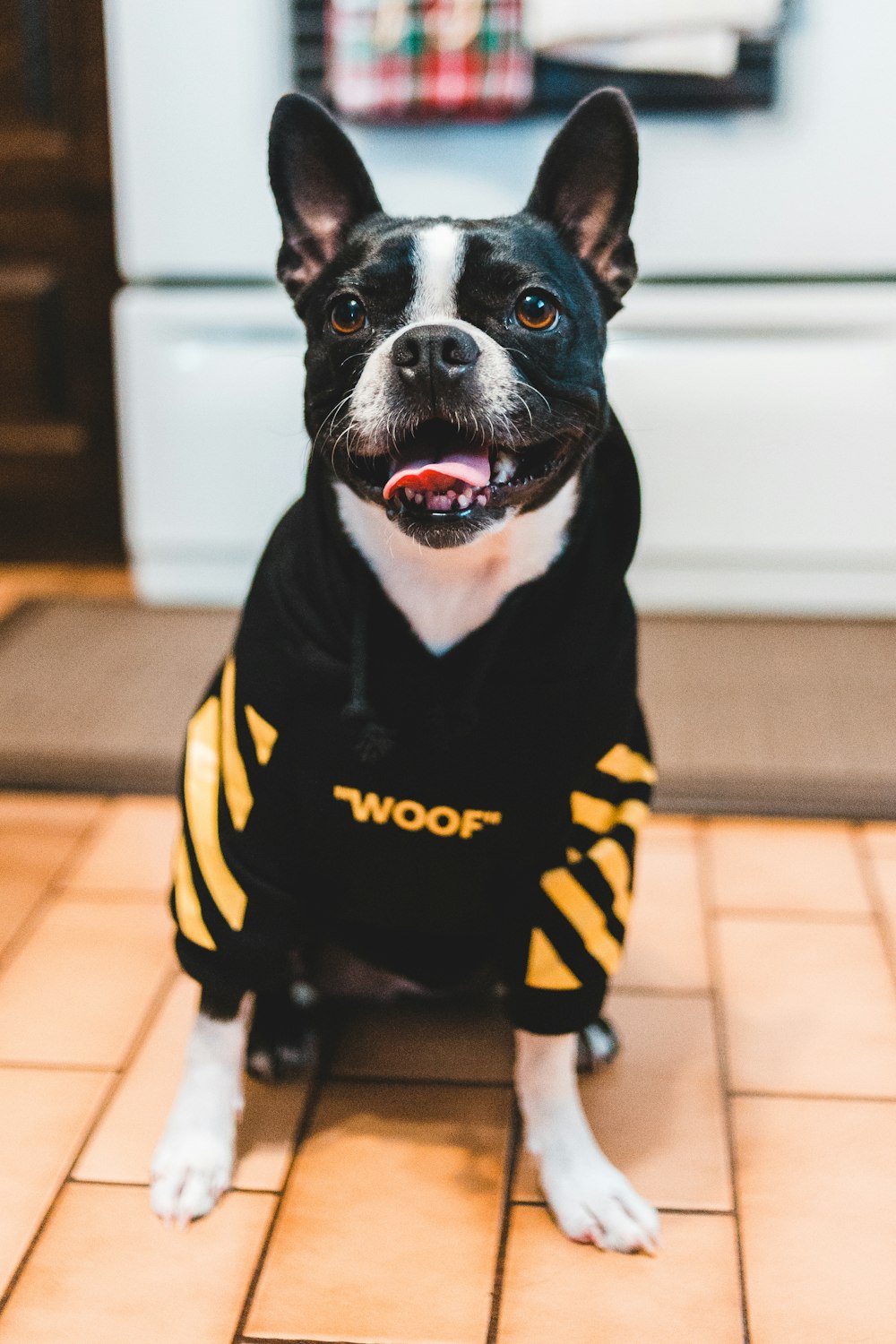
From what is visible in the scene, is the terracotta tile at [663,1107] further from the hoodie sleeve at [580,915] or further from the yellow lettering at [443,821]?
the yellow lettering at [443,821]

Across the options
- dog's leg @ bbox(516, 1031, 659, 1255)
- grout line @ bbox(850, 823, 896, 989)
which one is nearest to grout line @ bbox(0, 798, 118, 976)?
dog's leg @ bbox(516, 1031, 659, 1255)

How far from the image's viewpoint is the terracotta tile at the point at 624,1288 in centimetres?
100

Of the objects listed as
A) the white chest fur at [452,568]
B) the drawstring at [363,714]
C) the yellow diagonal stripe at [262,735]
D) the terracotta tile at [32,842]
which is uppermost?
the white chest fur at [452,568]

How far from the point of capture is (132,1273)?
1.05 metres

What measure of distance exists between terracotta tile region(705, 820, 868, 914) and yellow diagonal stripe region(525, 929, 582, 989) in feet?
1.80

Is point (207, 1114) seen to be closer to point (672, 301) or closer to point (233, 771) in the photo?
point (233, 771)

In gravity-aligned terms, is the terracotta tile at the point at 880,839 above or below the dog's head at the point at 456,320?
below

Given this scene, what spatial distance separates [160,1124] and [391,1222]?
0.24m

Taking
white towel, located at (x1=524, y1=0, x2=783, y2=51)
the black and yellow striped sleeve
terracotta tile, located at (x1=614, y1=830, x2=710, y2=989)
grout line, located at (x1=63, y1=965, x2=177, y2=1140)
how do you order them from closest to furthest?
the black and yellow striped sleeve, grout line, located at (x1=63, y1=965, x2=177, y2=1140), terracotta tile, located at (x1=614, y1=830, x2=710, y2=989), white towel, located at (x1=524, y1=0, x2=783, y2=51)

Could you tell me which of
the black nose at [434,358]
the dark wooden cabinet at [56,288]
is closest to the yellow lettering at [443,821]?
the black nose at [434,358]

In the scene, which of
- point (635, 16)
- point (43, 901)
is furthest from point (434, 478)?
point (635, 16)

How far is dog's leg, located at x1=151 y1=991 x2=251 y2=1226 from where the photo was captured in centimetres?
113

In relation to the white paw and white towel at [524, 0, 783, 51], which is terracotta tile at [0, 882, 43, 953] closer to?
the white paw

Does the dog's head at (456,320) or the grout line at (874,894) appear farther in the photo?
the grout line at (874,894)
